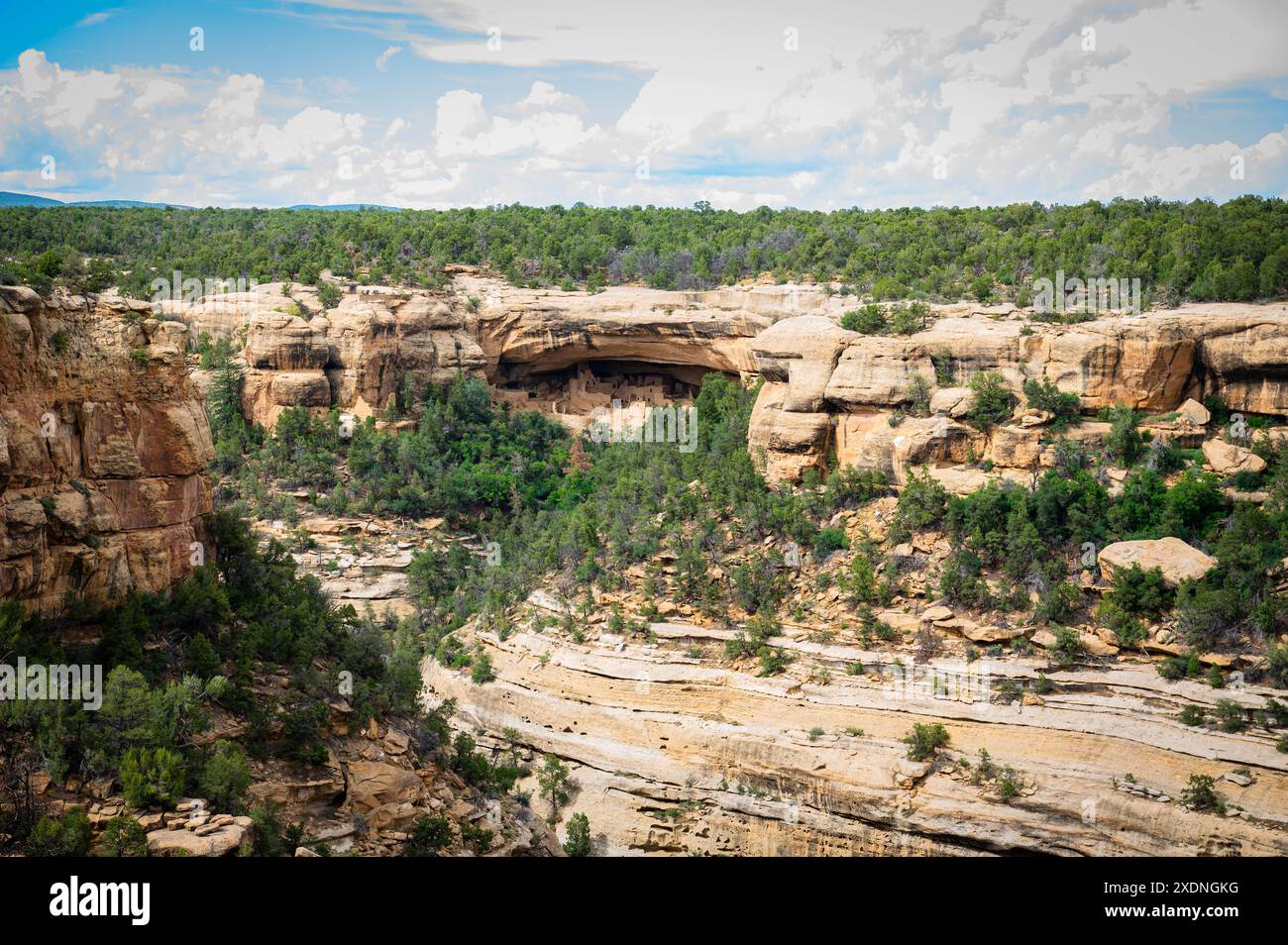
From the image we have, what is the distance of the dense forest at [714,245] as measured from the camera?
37.7 m

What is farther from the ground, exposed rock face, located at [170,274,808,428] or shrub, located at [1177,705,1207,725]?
exposed rock face, located at [170,274,808,428]

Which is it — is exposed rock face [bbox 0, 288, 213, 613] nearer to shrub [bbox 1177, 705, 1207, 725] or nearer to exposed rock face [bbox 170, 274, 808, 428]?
shrub [bbox 1177, 705, 1207, 725]

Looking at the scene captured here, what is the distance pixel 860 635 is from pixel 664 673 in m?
5.83

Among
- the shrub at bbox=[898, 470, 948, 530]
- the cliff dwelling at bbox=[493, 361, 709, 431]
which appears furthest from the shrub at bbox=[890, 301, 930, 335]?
the cliff dwelling at bbox=[493, 361, 709, 431]

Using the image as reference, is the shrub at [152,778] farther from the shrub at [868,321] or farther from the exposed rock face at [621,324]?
the exposed rock face at [621,324]

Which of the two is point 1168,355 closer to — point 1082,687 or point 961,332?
point 961,332

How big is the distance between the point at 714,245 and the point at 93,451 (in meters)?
36.0

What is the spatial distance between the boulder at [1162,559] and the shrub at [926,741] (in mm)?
6371

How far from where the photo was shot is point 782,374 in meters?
40.1

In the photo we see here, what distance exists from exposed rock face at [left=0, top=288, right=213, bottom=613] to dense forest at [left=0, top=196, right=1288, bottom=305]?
16.2 metres

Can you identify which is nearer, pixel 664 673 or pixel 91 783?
pixel 91 783

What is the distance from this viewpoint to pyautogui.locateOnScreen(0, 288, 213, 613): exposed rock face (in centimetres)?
1833

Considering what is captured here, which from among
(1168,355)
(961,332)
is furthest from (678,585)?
(1168,355)

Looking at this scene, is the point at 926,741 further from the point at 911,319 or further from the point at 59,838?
the point at 59,838
